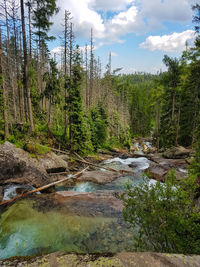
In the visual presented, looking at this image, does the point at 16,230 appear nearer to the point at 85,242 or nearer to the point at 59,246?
the point at 59,246

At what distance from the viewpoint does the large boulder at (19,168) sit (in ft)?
28.3

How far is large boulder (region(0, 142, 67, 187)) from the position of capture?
8.64 meters

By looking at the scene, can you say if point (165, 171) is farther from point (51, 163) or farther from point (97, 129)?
point (97, 129)

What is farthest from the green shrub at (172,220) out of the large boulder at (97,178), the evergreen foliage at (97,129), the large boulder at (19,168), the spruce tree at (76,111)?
the evergreen foliage at (97,129)

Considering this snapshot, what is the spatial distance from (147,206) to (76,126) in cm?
1475

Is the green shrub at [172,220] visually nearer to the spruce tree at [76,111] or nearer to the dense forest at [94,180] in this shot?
Answer: the dense forest at [94,180]

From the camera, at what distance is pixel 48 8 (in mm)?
12594

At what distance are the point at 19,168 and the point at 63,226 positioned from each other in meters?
4.81

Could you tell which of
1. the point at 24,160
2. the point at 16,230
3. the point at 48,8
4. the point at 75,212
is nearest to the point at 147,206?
the point at 75,212

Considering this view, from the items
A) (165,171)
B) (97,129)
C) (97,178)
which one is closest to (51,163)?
(97,178)

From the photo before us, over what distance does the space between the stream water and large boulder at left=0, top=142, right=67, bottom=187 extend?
0.73 meters

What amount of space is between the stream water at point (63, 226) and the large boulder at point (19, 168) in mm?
725

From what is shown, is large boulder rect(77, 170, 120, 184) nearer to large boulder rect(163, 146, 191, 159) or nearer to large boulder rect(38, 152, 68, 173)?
large boulder rect(38, 152, 68, 173)

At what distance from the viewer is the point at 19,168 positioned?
8.95 m
